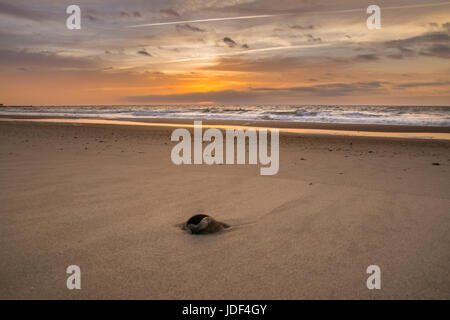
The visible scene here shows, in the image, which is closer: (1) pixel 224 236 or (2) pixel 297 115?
(1) pixel 224 236

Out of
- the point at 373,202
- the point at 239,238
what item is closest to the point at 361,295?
the point at 239,238

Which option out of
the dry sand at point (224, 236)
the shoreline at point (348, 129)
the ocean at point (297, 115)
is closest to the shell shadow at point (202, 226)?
the dry sand at point (224, 236)

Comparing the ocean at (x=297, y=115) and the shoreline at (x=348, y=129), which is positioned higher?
the ocean at (x=297, y=115)

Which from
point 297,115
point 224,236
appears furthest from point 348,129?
point 224,236

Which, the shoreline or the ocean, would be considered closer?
the shoreline

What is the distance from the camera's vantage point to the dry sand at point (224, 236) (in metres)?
2.00

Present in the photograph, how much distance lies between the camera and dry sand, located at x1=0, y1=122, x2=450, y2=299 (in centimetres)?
200

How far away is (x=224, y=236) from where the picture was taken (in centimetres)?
276

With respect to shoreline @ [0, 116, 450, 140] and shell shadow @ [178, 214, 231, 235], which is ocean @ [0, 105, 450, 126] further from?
shell shadow @ [178, 214, 231, 235]

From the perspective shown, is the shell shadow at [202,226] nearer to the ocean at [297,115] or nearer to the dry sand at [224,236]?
the dry sand at [224,236]

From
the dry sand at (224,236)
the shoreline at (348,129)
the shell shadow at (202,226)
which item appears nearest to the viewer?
the dry sand at (224,236)

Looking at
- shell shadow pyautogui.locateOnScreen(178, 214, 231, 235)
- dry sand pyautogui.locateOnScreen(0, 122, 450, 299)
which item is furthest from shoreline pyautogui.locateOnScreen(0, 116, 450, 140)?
shell shadow pyautogui.locateOnScreen(178, 214, 231, 235)

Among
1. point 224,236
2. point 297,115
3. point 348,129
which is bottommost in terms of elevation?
point 224,236

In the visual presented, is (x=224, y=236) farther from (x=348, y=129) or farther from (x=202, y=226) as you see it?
(x=348, y=129)
